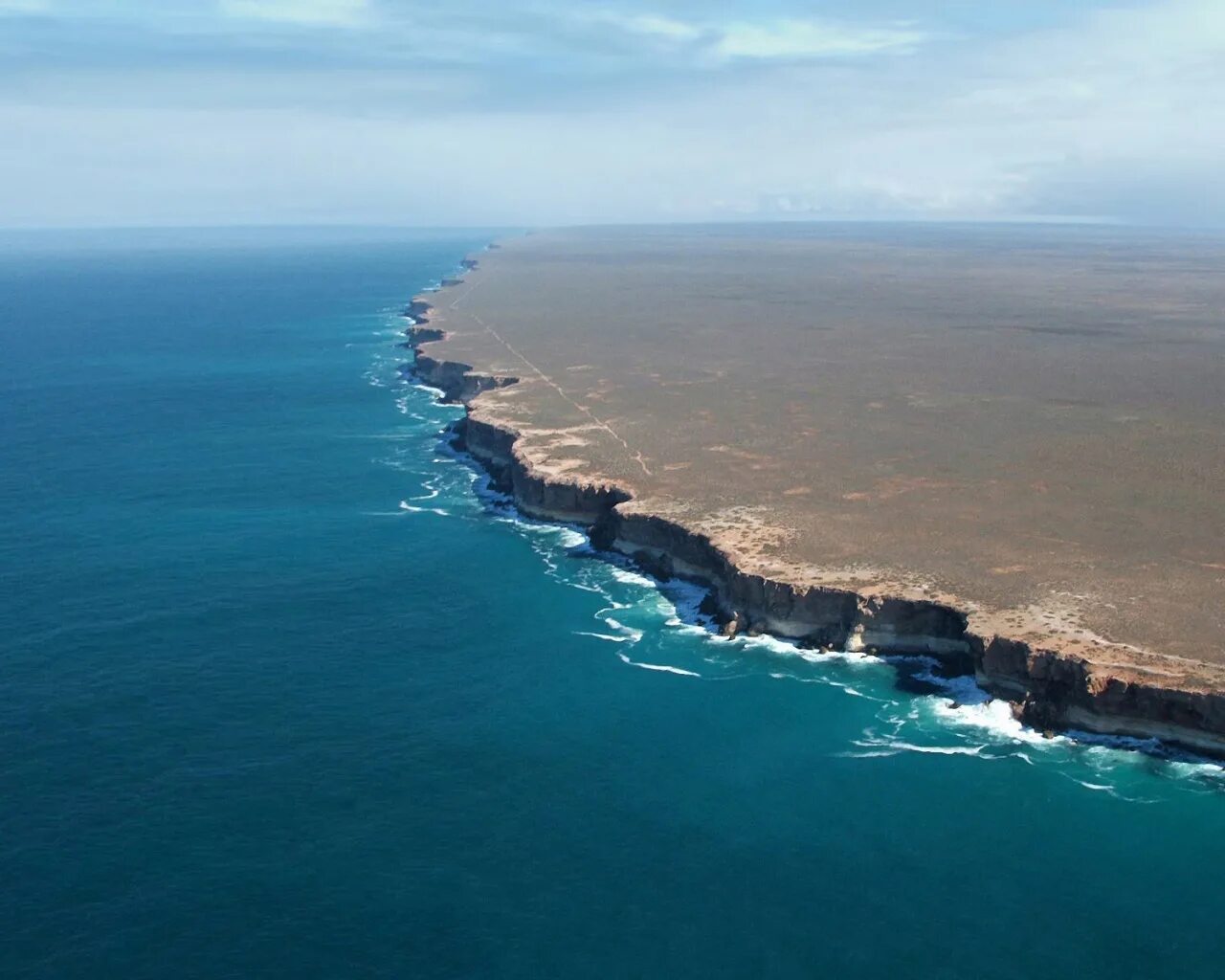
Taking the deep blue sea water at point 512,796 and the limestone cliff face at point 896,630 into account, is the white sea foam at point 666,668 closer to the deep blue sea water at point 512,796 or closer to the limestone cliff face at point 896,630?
the deep blue sea water at point 512,796

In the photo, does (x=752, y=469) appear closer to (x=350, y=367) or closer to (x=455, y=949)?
(x=455, y=949)

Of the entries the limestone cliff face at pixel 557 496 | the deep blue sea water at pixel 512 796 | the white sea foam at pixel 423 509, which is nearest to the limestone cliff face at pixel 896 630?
the limestone cliff face at pixel 557 496

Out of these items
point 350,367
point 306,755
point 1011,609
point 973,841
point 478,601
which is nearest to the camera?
point 973,841

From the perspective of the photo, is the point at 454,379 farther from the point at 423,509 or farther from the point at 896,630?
the point at 896,630

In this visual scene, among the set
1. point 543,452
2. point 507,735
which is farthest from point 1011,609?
point 543,452

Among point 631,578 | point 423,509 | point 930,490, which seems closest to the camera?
point 631,578

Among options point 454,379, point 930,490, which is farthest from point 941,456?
point 454,379
